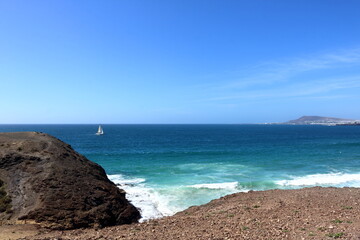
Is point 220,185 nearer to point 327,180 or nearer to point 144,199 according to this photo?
point 144,199

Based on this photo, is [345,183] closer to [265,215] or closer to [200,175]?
[200,175]

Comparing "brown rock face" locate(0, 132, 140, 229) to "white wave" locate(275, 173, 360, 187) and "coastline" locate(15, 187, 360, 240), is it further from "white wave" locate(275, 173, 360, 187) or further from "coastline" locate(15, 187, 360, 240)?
"white wave" locate(275, 173, 360, 187)

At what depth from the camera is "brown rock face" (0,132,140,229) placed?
45.8 ft

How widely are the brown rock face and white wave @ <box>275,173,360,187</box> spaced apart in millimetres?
17630

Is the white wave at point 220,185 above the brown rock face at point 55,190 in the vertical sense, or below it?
below

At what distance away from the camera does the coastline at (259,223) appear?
34.2 feet

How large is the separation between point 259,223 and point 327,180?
19.7 metres

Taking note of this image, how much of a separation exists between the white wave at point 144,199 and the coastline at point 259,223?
8.29 ft

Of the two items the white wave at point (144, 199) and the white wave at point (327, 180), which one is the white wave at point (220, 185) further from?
the white wave at point (327, 180)

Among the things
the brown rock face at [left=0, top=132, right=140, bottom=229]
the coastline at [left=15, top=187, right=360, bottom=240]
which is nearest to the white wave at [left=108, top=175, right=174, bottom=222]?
the brown rock face at [left=0, top=132, right=140, bottom=229]

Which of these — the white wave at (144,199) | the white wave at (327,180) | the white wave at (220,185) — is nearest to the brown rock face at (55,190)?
the white wave at (144,199)

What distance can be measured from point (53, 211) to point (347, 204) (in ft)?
56.2

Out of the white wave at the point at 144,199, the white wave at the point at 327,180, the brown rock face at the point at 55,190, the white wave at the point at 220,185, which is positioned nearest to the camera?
the brown rock face at the point at 55,190

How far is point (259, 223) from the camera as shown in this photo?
12.1 meters
